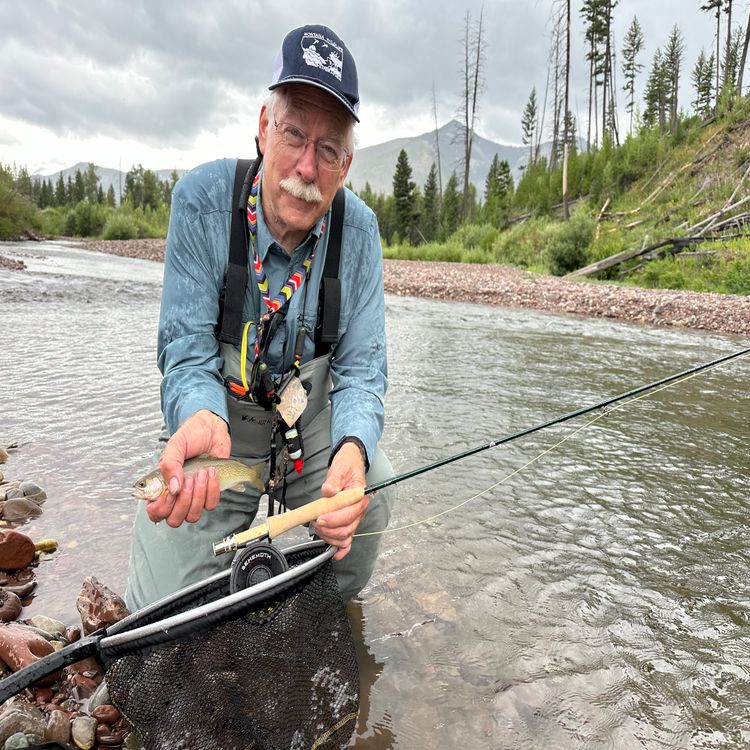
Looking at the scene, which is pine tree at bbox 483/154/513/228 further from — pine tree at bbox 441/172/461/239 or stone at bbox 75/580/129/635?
stone at bbox 75/580/129/635

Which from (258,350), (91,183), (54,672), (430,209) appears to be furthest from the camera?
(91,183)

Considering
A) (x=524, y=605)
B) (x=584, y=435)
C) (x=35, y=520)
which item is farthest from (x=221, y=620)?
(x=584, y=435)

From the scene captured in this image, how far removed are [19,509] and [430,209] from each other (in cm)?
Answer: 7086

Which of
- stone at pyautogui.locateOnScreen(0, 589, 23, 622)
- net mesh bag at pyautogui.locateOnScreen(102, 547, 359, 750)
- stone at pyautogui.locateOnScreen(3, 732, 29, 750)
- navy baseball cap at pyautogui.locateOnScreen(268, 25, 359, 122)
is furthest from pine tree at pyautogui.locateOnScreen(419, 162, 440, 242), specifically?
stone at pyautogui.locateOnScreen(3, 732, 29, 750)

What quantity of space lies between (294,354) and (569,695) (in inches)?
64.9

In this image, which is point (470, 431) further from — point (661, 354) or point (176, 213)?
point (661, 354)

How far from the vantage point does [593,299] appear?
44.7 ft

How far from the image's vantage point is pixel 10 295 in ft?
38.3

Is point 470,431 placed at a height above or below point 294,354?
below

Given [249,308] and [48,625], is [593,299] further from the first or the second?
[48,625]

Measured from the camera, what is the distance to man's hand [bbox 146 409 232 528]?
5.95 ft

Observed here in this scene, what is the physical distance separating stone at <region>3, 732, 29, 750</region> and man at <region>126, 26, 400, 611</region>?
55cm

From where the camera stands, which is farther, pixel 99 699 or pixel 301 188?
pixel 301 188

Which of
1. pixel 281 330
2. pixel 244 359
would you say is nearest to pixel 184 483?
pixel 244 359
